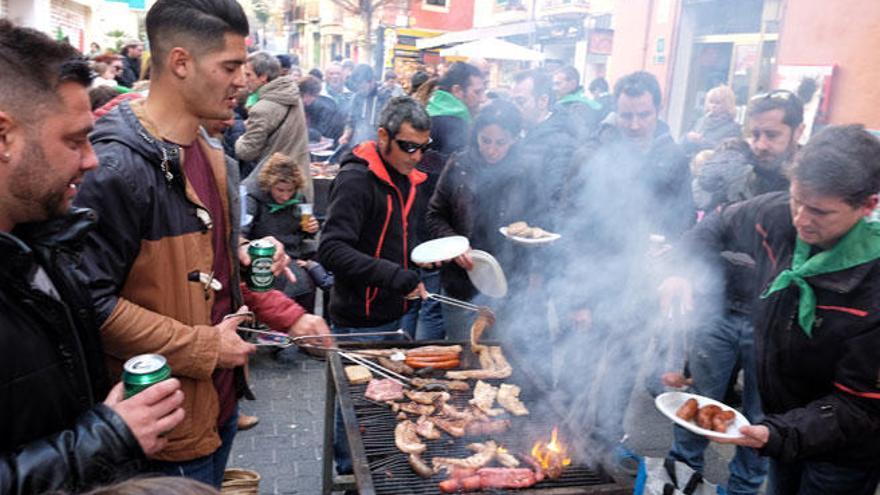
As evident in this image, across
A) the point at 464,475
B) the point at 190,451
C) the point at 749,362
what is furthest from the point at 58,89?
the point at 749,362

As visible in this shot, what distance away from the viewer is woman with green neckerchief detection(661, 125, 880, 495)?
100 inches

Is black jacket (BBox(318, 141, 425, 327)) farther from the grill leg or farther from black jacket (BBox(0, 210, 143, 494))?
black jacket (BBox(0, 210, 143, 494))

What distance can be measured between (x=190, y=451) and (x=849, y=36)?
9804 mm

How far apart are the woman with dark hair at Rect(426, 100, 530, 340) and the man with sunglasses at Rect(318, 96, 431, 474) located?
958 millimetres

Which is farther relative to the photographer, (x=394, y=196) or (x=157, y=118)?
(x=394, y=196)

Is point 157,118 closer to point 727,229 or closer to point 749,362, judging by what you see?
point 727,229

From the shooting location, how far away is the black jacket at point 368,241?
3674 millimetres

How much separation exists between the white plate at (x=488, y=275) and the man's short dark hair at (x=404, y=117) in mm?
938

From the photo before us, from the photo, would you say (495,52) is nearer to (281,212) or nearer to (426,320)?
(281,212)

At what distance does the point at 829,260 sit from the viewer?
2623 millimetres

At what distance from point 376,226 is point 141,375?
7.29ft

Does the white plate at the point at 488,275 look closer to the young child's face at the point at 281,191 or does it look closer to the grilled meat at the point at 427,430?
the grilled meat at the point at 427,430

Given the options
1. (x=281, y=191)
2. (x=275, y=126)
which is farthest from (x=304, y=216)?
(x=275, y=126)

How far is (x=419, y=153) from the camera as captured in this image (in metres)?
3.79
